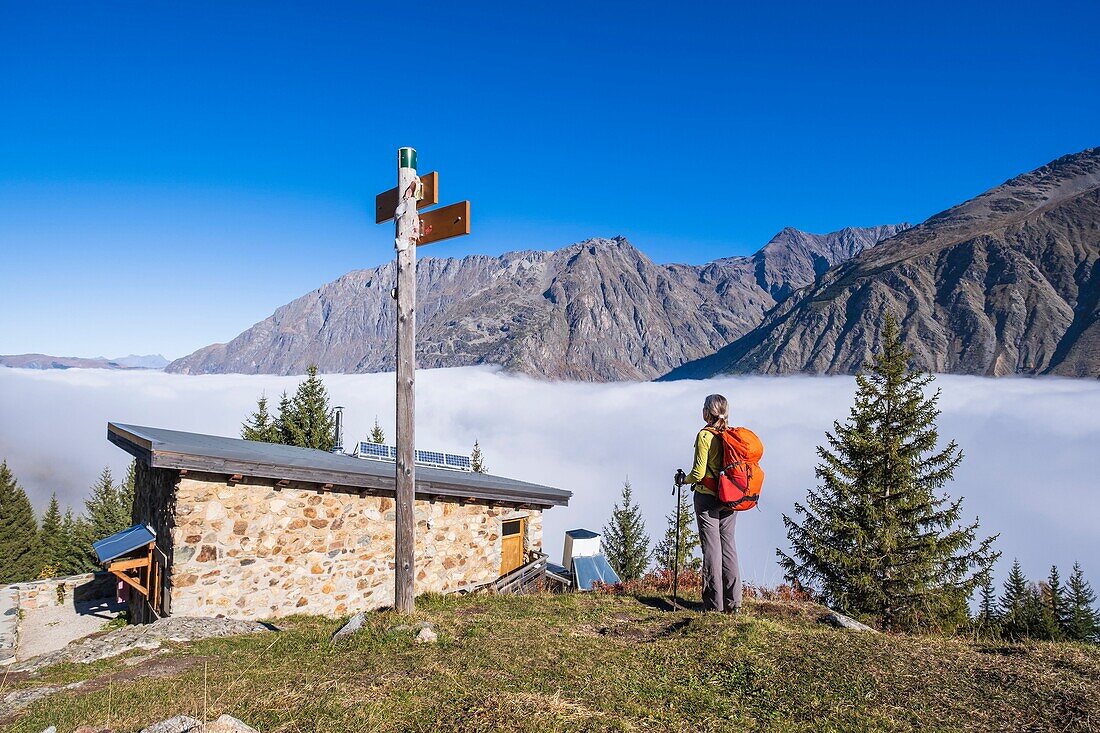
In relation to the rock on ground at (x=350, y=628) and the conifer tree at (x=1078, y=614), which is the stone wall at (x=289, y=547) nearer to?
the rock on ground at (x=350, y=628)

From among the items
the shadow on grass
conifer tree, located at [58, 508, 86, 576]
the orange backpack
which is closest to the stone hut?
the shadow on grass

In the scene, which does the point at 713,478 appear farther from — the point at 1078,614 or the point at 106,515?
the point at 106,515

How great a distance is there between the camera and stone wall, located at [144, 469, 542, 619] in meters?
9.18

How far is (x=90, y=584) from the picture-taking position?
13461 millimetres

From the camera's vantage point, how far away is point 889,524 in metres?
18.2

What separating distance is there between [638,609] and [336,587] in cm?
610

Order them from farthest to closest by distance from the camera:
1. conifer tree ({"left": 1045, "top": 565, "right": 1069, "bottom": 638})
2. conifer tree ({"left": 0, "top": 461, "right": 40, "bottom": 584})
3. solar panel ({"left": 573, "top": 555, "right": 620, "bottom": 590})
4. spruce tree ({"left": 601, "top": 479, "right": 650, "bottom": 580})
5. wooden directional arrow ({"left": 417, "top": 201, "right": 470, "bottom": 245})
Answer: spruce tree ({"left": 601, "top": 479, "right": 650, "bottom": 580}) < conifer tree ({"left": 0, "top": 461, "right": 40, "bottom": 584}) < conifer tree ({"left": 1045, "top": 565, "right": 1069, "bottom": 638}) < solar panel ({"left": 573, "top": 555, "right": 620, "bottom": 590}) < wooden directional arrow ({"left": 417, "top": 201, "right": 470, "bottom": 245})

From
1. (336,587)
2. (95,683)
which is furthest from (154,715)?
(336,587)

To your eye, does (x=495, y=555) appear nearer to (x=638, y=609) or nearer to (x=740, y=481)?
(x=638, y=609)

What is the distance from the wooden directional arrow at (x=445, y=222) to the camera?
7.20 m

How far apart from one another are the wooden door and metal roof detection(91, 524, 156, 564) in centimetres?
720

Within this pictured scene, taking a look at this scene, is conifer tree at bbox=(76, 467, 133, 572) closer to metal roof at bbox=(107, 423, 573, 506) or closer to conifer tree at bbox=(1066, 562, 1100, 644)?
metal roof at bbox=(107, 423, 573, 506)

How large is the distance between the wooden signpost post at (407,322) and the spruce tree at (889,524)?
48.3 feet

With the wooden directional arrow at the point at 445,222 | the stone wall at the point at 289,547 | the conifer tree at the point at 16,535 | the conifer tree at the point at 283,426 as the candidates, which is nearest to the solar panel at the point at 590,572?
the stone wall at the point at 289,547
